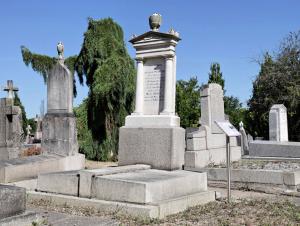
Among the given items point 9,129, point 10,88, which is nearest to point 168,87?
point 9,129

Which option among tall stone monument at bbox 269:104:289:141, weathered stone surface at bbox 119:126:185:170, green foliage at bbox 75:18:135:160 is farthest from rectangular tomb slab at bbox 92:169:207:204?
green foliage at bbox 75:18:135:160

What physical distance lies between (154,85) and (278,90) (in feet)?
68.4

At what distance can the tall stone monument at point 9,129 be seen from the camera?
1188 cm

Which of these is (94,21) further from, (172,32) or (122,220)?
(122,220)

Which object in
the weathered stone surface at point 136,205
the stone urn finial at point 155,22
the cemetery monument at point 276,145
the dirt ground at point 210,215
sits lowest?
the dirt ground at point 210,215

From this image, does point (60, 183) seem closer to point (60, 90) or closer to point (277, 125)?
point (60, 90)

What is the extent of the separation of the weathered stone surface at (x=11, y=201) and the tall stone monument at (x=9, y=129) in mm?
8497

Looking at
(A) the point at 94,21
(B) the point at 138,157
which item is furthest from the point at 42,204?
(A) the point at 94,21

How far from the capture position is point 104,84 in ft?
62.3

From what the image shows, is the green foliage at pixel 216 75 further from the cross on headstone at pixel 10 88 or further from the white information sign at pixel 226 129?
the white information sign at pixel 226 129

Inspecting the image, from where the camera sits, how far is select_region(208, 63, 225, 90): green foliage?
38.6 m

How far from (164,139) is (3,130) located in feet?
20.9

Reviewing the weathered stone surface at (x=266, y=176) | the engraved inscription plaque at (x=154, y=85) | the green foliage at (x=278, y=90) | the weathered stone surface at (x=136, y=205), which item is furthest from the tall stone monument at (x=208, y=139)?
the green foliage at (x=278, y=90)

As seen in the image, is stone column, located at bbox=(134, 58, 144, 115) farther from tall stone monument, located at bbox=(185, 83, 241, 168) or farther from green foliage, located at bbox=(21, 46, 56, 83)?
green foliage, located at bbox=(21, 46, 56, 83)
